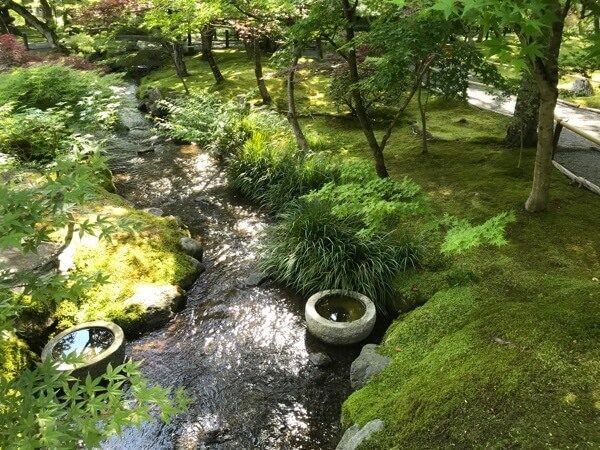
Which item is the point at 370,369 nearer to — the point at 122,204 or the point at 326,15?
the point at 326,15

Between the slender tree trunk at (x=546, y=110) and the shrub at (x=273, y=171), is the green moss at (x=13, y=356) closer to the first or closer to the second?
the shrub at (x=273, y=171)

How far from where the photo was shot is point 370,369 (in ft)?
15.4

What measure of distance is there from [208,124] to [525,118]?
303 inches

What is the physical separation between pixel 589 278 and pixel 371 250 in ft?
8.64

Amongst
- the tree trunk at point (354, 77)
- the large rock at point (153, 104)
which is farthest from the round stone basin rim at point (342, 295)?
the large rock at point (153, 104)

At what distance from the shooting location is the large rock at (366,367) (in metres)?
4.65

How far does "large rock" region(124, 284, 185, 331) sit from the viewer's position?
588cm

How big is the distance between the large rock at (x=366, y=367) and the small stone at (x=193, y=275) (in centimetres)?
297

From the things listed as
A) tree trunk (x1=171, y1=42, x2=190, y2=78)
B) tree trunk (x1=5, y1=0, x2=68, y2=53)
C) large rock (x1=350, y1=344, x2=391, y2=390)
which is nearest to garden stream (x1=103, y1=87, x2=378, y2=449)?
large rock (x1=350, y1=344, x2=391, y2=390)

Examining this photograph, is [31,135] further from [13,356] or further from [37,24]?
[37,24]

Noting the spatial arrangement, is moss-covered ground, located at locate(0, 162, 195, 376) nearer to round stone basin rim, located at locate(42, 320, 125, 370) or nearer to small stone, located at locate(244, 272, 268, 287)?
round stone basin rim, located at locate(42, 320, 125, 370)

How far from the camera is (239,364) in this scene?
5406 mm

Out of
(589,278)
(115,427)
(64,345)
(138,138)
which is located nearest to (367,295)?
(589,278)

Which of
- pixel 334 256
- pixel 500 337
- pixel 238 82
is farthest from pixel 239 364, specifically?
pixel 238 82
